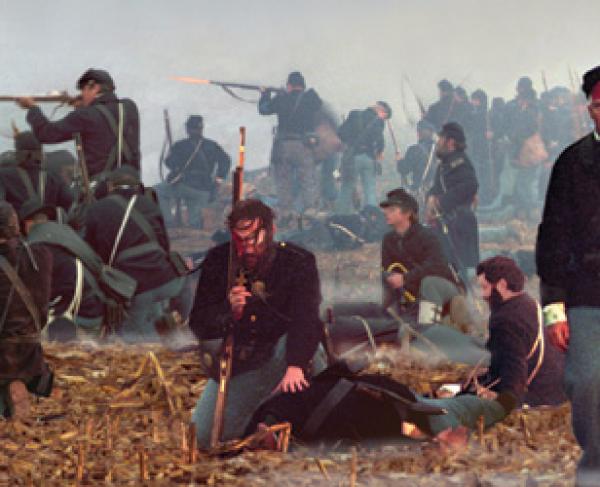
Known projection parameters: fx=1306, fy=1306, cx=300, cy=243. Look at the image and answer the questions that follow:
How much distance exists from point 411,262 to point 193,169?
3098mm

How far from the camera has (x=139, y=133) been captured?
36.4 feet

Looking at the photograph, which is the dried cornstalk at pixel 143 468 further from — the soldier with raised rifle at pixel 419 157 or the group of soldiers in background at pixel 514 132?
the group of soldiers in background at pixel 514 132

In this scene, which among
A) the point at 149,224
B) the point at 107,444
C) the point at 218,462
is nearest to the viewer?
the point at 218,462

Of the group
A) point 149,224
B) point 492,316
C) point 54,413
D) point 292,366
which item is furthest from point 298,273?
point 149,224

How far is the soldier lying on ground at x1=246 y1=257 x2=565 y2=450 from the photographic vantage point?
21.6 feet

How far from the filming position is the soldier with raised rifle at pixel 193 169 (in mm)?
12672

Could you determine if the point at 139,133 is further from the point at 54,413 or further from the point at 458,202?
the point at 54,413

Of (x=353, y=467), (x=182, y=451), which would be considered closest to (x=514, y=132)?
(x=182, y=451)

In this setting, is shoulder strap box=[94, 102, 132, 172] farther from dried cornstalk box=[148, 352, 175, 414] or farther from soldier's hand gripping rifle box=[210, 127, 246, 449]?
soldier's hand gripping rifle box=[210, 127, 246, 449]

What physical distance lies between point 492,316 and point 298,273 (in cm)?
106

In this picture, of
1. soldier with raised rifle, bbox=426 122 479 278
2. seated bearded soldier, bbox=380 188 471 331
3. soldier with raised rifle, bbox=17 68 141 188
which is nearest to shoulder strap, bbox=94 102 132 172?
soldier with raised rifle, bbox=17 68 141 188

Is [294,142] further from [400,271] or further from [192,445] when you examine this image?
[192,445]

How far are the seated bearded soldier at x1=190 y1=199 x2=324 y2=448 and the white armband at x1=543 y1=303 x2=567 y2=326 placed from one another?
1.73 metres

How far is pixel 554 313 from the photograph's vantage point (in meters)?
5.27
